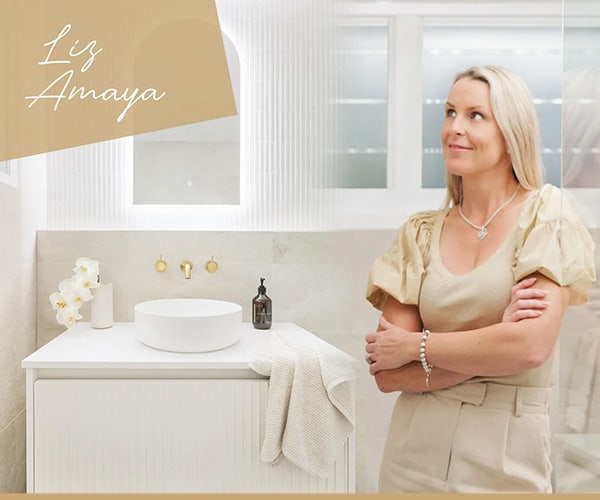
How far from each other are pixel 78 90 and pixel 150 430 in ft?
3.50

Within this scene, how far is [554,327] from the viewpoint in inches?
31.7

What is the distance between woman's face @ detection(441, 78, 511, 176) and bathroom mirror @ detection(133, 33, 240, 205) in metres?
0.89

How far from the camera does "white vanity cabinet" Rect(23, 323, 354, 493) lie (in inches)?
50.4

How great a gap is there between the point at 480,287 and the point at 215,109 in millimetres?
1121

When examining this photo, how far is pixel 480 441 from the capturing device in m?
0.86

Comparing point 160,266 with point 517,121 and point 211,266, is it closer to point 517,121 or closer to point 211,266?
point 211,266

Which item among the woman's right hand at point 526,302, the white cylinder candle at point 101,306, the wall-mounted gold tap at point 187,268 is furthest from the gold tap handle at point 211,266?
the woman's right hand at point 526,302

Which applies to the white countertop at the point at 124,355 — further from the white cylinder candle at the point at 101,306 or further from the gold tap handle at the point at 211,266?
the gold tap handle at the point at 211,266

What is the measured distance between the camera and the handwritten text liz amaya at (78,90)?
166cm

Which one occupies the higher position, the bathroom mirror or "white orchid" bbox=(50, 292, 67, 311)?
the bathroom mirror

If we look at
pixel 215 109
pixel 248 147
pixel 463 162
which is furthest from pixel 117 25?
pixel 463 162

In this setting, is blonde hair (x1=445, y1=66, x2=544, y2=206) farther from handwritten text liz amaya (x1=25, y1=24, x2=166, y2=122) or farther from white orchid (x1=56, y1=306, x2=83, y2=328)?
white orchid (x1=56, y1=306, x2=83, y2=328)

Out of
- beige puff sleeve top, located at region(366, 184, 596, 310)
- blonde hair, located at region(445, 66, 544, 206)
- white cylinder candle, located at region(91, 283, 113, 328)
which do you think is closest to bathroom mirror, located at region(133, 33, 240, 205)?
white cylinder candle, located at region(91, 283, 113, 328)

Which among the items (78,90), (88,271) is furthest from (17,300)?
(78,90)
